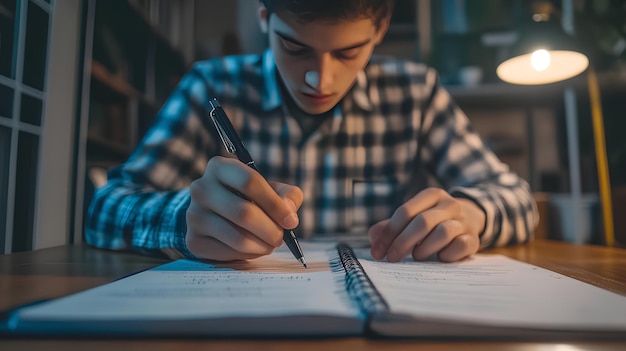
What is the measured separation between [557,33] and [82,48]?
799 mm

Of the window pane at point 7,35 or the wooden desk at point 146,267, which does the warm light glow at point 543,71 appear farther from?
the window pane at point 7,35

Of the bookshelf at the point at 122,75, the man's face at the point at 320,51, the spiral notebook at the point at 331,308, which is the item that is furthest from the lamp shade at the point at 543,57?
the bookshelf at the point at 122,75

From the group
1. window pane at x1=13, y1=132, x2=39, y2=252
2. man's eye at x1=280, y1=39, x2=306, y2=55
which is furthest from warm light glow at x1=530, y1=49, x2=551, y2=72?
window pane at x1=13, y1=132, x2=39, y2=252

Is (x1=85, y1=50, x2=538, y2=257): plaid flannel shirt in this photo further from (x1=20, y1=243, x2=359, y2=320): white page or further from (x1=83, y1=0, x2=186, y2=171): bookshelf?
(x1=20, y1=243, x2=359, y2=320): white page

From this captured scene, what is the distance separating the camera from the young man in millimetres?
414

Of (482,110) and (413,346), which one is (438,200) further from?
(482,110)

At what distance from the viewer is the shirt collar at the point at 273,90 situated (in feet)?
2.73

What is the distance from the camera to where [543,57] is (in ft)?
2.50

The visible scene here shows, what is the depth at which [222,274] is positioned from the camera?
350 mm

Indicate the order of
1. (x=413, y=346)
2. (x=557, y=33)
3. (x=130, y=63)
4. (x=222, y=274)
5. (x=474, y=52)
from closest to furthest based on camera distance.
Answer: (x=413, y=346) < (x=222, y=274) < (x=557, y=33) < (x=130, y=63) < (x=474, y=52)

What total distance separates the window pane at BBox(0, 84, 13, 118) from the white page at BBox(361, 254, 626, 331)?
1.46 ft

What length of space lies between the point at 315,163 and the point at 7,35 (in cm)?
54

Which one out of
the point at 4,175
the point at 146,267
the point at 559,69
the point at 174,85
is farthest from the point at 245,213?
the point at 559,69

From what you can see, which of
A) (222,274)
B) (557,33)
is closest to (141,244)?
(222,274)
